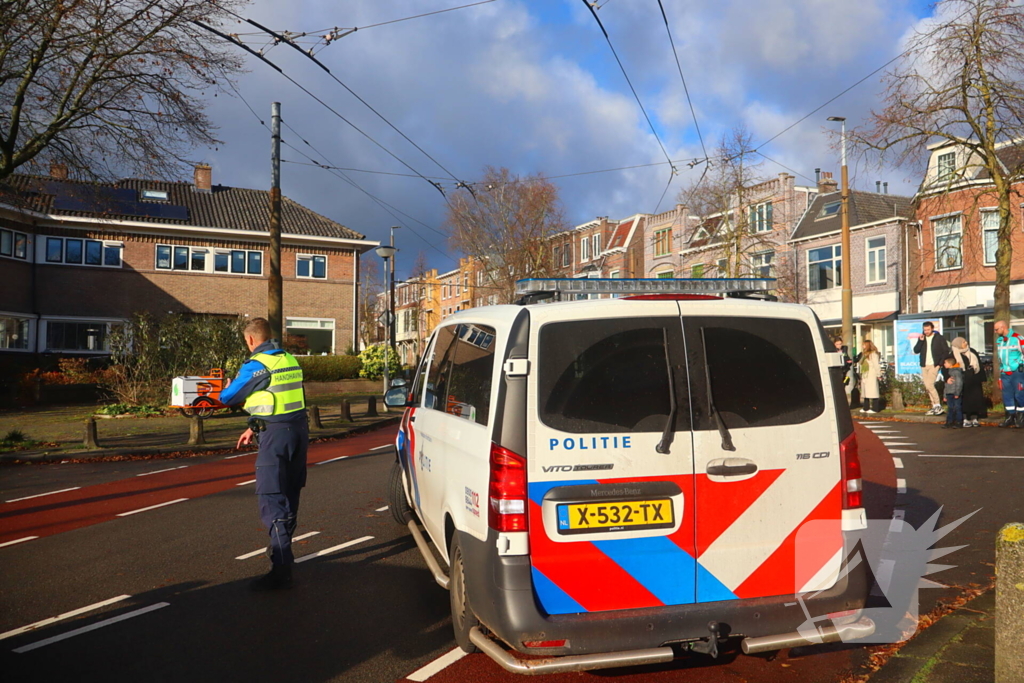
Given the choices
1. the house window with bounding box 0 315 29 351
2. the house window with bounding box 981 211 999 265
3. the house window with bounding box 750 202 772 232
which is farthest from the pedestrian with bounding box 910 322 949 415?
the house window with bounding box 0 315 29 351

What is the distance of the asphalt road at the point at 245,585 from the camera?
4.07 metres

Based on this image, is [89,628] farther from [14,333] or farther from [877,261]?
[877,261]

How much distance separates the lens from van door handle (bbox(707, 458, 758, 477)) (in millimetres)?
3652

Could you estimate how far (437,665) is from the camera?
4.09 meters

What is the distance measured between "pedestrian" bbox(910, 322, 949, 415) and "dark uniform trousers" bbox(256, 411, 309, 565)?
576 inches

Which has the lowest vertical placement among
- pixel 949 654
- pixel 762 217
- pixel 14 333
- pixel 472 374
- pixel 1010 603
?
pixel 949 654

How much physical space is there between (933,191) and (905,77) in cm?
414

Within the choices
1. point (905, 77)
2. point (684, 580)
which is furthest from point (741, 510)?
point (905, 77)

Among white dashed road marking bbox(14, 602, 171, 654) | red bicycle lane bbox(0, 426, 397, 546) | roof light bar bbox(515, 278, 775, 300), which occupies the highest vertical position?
roof light bar bbox(515, 278, 775, 300)

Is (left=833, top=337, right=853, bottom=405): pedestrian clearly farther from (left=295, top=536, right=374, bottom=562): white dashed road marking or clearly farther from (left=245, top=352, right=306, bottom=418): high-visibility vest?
(left=295, top=536, right=374, bottom=562): white dashed road marking

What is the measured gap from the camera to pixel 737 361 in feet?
12.3

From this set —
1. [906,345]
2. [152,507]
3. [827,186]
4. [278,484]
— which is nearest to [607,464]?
[278,484]

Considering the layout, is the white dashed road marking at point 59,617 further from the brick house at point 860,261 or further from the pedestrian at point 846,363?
the brick house at point 860,261

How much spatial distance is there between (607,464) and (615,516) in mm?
233
